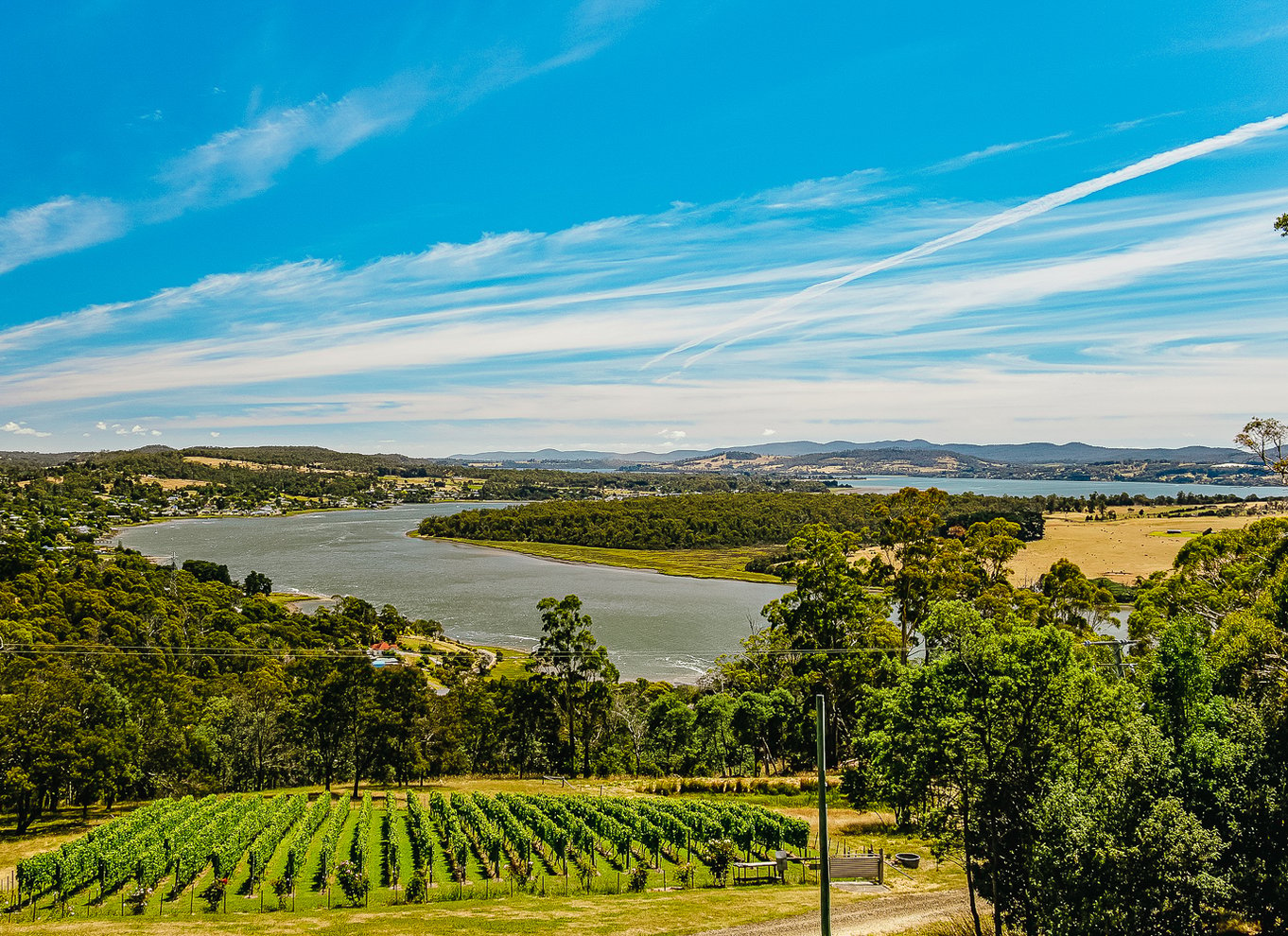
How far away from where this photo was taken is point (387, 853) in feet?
67.9

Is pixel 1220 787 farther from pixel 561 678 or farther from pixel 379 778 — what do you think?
Result: pixel 379 778

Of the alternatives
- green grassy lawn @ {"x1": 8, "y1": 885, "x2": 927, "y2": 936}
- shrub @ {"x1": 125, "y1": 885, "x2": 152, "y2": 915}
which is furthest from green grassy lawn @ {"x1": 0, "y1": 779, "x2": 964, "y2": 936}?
shrub @ {"x1": 125, "y1": 885, "x2": 152, "y2": 915}

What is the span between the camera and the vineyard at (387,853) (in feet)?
58.6

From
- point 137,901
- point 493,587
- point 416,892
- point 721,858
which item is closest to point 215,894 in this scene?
point 137,901

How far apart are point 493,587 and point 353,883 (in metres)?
64.0

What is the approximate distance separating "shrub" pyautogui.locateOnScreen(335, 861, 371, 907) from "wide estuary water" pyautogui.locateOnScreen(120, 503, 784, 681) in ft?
97.0

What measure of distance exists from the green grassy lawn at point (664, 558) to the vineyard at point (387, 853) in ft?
212

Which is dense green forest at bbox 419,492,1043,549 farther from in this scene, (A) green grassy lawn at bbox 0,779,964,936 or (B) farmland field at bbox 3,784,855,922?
(A) green grassy lawn at bbox 0,779,964,936

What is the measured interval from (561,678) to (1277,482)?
26.9 meters

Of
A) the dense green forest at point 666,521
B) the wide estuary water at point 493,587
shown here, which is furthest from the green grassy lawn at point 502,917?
the dense green forest at point 666,521

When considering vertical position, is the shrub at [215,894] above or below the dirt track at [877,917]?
below

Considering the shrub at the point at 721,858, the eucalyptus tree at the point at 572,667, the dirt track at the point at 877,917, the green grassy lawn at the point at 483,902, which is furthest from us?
the eucalyptus tree at the point at 572,667

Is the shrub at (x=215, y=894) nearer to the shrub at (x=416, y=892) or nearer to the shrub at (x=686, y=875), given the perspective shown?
the shrub at (x=416, y=892)

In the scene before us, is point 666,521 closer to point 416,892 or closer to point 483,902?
point 416,892
